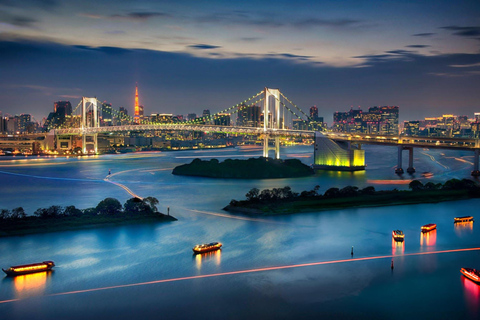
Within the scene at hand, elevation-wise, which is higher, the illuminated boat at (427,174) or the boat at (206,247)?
the illuminated boat at (427,174)

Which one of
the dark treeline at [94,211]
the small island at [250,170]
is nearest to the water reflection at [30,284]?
the dark treeline at [94,211]

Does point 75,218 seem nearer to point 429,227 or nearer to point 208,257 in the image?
point 208,257

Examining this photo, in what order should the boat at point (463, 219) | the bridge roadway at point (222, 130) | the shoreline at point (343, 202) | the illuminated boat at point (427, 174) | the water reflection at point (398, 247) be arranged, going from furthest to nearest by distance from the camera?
the bridge roadway at point (222, 130) → the illuminated boat at point (427, 174) → the shoreline at point (343, 202) → the boat at point (463, 219) → the water reflection at point (398, 247)

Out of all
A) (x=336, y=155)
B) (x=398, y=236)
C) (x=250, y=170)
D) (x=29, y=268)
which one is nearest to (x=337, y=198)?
(x=398, y=236)

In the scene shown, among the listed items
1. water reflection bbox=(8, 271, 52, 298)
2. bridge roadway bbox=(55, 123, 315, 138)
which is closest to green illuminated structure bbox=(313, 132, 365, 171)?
bridge roadway bbox=(55, 123, 315, 138)

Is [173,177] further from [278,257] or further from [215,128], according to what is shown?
[278,257]

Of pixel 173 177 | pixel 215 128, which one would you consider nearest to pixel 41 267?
pixel 173 177

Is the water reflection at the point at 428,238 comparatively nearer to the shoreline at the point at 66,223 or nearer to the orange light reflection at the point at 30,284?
the shoreline at the point at 66,223

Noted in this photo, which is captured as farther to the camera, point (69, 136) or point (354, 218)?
point (69, 136)
